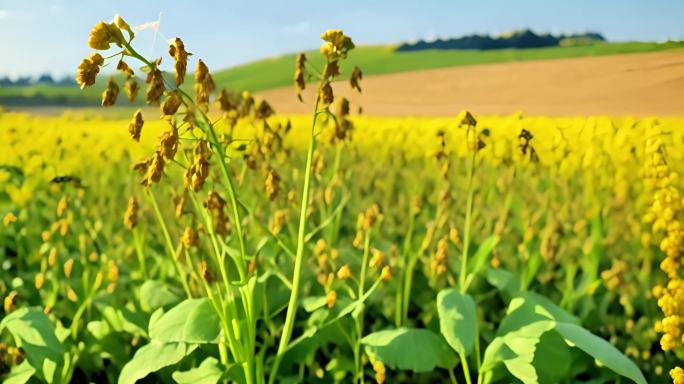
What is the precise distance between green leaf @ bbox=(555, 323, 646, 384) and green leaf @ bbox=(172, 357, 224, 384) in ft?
3.10

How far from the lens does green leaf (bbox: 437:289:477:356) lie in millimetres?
2371

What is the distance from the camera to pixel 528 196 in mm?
3916

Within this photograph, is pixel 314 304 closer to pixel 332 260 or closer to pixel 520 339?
pixel 332 260

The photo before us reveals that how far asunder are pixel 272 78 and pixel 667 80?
15892mm

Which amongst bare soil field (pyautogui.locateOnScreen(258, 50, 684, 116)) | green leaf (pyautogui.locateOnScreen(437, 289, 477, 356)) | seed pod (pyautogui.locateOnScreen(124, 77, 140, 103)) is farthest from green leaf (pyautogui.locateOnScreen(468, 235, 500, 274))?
seed pod (pyautogui.locateOnScreen(124, 77, 140, 103))

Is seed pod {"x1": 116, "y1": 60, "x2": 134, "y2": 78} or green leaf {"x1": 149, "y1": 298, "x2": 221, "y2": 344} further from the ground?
seed pod {"x1": 116, "y1": 60, "x2": 134, "y2": 78}

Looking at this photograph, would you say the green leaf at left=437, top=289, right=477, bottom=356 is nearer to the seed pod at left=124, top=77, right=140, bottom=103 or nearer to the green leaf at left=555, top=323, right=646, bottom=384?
the green leaf at left=555, top=323, right=646, bottom=384

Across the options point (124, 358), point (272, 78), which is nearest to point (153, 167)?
point (124, 358)

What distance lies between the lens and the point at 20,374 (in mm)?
2756

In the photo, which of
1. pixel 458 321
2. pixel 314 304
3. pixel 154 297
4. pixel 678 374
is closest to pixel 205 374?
pixel 314 304

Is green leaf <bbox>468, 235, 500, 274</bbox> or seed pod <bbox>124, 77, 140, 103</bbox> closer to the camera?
seed pod <bbox>124, 77, 140, 103</bbox>

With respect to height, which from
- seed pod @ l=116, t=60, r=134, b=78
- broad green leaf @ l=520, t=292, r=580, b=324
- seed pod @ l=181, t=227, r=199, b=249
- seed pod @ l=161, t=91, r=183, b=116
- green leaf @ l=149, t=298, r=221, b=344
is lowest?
broad green leaf @ l=520, t=292, r=580, b=324

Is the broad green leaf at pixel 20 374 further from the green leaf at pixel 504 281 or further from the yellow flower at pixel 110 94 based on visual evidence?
the green leaf at pixel 504 281

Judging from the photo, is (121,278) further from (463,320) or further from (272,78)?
(272,78)
